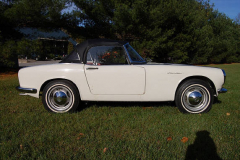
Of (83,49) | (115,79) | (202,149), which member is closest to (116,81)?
(115,79)

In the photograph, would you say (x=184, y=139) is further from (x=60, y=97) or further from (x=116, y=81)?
(x=60, y=97)

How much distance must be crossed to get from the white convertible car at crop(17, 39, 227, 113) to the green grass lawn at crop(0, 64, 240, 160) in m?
0.29

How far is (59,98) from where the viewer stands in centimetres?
363

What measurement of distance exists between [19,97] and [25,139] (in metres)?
→ 2.80

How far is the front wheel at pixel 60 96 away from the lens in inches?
141

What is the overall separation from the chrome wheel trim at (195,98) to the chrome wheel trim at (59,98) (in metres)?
2.16

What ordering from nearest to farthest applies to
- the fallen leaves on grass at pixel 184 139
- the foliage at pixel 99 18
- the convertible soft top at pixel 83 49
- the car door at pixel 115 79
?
the fallen leaves on grass at pixel 184 139 → the car door at pixel 115 79 → the convertible soft top at pixel 83 49 → the foliage at pixel 99 18

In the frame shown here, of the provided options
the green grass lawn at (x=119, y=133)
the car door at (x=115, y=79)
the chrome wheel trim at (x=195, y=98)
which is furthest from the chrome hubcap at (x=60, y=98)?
the chrome wheel trim at (x=195, y=98)

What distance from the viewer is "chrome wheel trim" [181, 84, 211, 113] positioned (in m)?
3.54

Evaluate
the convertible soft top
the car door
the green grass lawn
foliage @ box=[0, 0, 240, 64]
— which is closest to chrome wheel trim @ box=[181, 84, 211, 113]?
the green grass lawn

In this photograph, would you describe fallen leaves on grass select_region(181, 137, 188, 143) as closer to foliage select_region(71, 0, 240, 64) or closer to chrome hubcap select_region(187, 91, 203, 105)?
chrome hubcap select_region(187, 91, 203, 105)

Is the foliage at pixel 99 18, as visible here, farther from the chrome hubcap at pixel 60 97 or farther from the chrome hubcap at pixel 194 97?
the chrome hubcap at pixel 194 97

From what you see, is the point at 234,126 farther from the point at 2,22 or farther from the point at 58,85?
the point at 2,22

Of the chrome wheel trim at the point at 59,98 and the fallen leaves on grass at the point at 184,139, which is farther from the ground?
the chrome wheel trim at the point at 59,98
